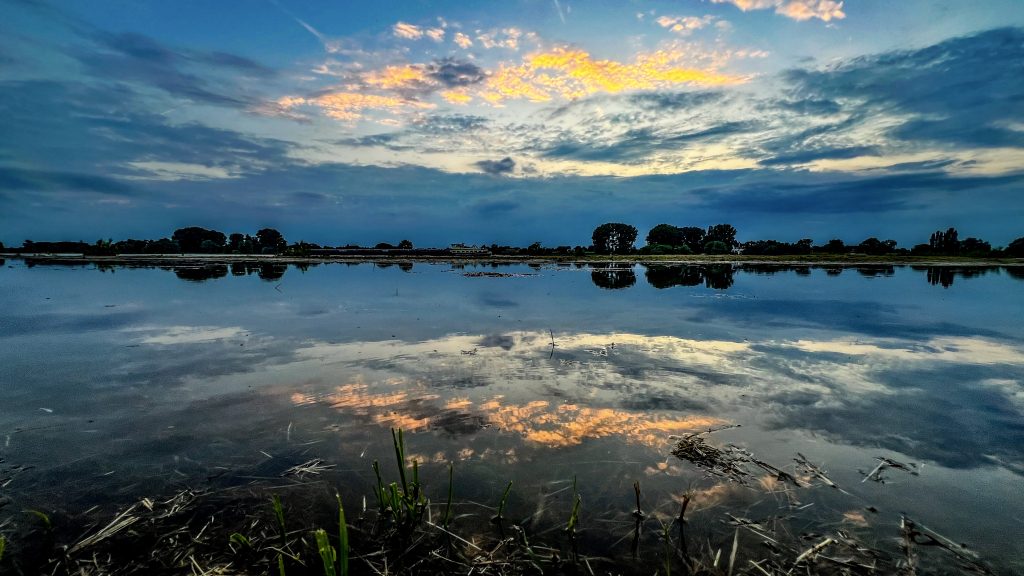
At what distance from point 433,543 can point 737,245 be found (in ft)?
645

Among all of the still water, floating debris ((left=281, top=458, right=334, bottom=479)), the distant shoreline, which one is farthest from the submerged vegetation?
the distant shoreline

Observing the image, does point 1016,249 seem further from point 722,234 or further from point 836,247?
point 722,234

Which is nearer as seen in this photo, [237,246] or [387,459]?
[387,459]

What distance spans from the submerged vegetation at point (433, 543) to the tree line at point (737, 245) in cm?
16457

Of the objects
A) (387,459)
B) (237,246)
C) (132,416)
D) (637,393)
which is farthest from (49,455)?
(237,246)

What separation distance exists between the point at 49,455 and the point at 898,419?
2029 centimetres

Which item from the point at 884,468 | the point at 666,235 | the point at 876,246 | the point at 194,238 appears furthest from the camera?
the point at 666,235

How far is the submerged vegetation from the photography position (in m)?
5.81

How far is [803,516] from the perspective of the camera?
6977mm

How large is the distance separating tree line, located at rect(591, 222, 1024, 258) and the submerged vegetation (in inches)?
6479

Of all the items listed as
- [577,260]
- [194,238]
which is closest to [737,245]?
[577,260]

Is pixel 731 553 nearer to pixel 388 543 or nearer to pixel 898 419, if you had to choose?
pixel 388 543

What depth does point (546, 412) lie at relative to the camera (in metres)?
11.2

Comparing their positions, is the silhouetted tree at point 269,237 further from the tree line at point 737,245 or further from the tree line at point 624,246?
the tree line at point 737,245
